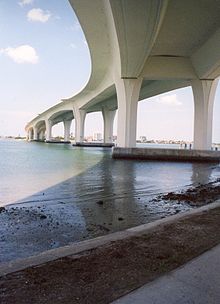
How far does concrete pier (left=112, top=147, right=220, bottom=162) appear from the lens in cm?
3803

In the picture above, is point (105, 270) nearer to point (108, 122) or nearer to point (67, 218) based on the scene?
point (67, 218)

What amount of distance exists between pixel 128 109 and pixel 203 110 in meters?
8.49

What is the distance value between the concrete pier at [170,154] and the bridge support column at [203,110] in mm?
1538

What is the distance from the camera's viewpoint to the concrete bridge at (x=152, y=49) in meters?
19.4

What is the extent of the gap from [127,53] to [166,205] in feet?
57.5

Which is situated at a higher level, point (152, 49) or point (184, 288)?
point (152, 49)

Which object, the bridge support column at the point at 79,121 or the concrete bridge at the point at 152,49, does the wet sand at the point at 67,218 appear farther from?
the bridge support column at the point at 79,121

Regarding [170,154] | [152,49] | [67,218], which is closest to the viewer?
[67,218]

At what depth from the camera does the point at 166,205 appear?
11250 millimetres

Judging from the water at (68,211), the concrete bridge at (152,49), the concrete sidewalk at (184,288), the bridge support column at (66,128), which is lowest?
the water at (68,211)

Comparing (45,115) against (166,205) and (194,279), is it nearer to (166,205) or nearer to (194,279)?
(166,205)

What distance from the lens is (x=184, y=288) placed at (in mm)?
3348

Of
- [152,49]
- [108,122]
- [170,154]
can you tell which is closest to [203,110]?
[170,154]

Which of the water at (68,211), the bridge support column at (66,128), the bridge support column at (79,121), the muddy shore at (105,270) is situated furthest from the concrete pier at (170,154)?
the bridge support column at (66,128)
